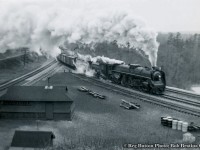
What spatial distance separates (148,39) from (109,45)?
5471cm

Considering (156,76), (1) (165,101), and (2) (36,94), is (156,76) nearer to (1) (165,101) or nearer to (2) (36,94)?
(1) (165,101)

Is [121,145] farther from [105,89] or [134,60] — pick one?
[134,60]

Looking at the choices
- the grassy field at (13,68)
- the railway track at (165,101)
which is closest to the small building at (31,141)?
the railway track at (165,101)

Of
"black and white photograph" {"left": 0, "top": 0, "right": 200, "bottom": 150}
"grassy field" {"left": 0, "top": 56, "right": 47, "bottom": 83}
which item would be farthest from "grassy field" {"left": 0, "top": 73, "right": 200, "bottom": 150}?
"grassy field" {"left": 0, "top": 56, "right": 47, "bottom": 83}

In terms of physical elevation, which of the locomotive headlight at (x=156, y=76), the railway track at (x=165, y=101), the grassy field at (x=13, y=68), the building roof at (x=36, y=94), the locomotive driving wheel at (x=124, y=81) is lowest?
the grassy field at (x=13, y=68)

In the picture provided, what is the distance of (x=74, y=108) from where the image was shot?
1369 inches

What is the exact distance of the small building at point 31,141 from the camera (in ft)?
73.2

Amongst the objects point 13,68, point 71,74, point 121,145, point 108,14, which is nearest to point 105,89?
point 108,14

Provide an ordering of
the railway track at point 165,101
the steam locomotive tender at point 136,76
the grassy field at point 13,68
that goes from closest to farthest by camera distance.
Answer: the railway track at point 165,101
the steam locomotive tender at point 136,76
the grassy field at point 13,68

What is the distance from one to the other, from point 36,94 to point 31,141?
32.7ft

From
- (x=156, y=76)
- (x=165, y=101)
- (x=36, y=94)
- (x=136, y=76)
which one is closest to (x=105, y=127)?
(x=36, y=94)

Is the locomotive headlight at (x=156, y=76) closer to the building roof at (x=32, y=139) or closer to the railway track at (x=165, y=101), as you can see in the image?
the railway track at (x=165, y=101)

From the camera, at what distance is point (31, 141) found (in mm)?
22531

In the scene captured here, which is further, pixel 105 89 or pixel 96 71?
pixel 96 71
